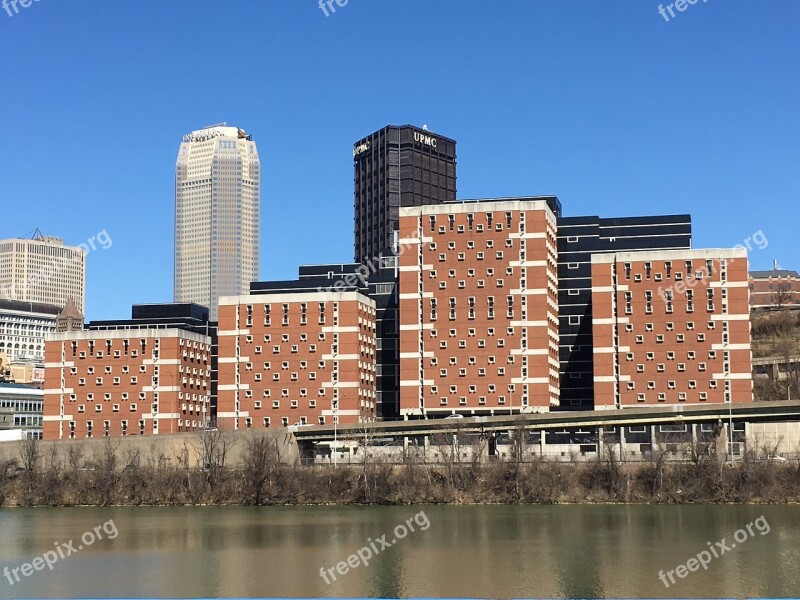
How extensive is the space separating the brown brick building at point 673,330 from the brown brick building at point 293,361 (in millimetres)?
37464

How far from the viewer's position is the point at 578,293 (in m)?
191

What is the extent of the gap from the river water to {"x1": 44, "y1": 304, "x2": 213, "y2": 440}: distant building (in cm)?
5637

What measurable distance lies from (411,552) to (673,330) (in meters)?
95.5

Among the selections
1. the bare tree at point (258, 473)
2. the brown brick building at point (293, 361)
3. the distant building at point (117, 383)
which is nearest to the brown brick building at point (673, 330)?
the brown brick building at point (293, 361)

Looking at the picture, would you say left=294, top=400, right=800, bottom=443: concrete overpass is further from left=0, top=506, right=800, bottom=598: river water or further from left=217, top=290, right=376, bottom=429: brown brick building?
left=0, top=506, right=800, bottom=598: river water

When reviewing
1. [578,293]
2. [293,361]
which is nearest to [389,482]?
[293,361]

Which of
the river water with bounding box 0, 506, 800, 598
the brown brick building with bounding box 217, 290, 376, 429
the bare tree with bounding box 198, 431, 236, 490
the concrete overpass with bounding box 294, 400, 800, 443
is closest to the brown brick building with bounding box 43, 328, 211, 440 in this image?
the brown brick building with bounding box 217, 290, 376, 429

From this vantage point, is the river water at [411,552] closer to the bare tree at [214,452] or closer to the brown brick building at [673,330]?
the bare tree at [214,452]

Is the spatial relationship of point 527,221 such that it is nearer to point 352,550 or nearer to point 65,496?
point 65,496

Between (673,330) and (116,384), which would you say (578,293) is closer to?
(673,330)

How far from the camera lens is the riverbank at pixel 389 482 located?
131875 mm

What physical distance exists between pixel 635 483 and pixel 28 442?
7987 cm

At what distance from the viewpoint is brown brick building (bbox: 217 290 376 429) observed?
583ft

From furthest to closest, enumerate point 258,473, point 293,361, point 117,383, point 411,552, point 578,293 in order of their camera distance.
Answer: point 578,293 < point 117,383 < point 293,361 < point 258,473 < point 411,552
